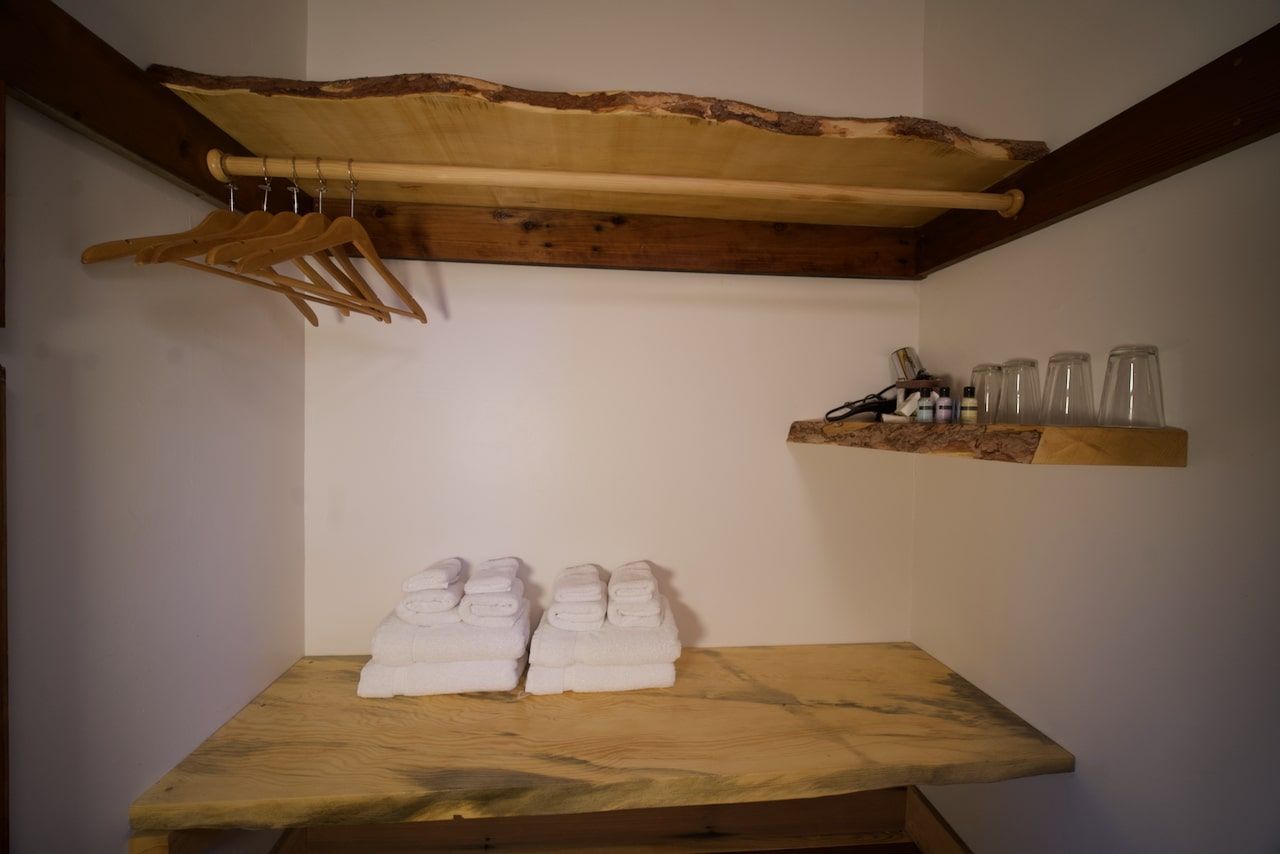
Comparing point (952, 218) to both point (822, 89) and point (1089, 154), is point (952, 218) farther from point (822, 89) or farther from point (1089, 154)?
point (822, 89)

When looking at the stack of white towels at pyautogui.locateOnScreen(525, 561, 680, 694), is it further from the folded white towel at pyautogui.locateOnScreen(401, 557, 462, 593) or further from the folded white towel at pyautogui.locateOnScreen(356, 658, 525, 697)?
the folded white towel at pyautogui.locateOnScreen(401, 557, 462, 593)

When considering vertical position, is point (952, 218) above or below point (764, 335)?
above

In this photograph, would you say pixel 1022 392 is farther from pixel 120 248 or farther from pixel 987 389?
pixel 120 248

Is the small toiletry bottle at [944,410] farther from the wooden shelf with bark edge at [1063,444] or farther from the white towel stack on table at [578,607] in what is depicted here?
the white towel stack on table at [578,607]

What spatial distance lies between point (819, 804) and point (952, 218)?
1.79 m

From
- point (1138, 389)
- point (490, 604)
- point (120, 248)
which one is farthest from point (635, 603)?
point (120, 248)

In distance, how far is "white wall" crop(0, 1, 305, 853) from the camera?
722mm

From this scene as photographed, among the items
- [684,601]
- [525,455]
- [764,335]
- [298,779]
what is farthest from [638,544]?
[298,779]

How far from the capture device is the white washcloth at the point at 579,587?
1.27m

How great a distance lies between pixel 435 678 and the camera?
118 cm

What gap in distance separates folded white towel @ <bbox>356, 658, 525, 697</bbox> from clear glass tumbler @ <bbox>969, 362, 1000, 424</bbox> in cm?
132

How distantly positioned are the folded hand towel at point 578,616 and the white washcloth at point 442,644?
0.37 ft

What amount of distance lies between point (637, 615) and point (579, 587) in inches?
6.8

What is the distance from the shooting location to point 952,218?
1315 millimetres
